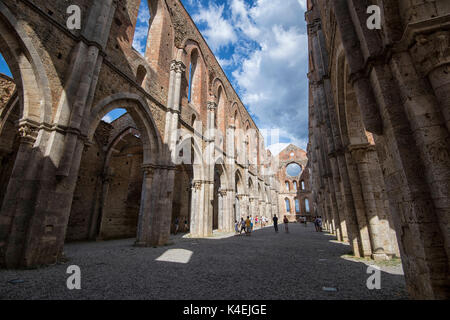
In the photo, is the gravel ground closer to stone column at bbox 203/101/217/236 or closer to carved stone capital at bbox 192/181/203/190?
stone column at bbox 203/101/217/236

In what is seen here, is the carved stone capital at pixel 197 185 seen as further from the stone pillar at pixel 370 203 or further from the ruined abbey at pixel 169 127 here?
the stone pillar at pixel 370 203

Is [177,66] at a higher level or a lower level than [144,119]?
higher

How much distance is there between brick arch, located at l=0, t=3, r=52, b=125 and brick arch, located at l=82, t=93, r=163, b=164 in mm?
1851

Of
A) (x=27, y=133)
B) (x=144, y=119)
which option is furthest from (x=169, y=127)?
(x=27, y=133)

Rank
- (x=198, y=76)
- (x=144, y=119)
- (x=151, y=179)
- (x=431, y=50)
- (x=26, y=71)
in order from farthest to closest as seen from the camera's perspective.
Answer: (x=198, y=76) → (x=151, y=179) → (x=144, y=119) → (x=26, y=71) → (x=431, y=50)

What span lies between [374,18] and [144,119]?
8687mm

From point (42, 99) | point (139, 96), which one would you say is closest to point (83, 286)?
point (42, 99)

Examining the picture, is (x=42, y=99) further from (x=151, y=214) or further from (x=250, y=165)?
(x=250, y=165)

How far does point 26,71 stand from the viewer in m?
5.23

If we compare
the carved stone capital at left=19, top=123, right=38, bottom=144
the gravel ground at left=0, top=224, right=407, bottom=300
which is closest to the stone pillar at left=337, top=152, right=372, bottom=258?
the gravel ground at left=0, top=224, right=407, bottom=300

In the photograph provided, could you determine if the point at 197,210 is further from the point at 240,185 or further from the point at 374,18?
the point at 374,18

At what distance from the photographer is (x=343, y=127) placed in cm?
635

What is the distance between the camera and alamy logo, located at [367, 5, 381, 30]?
298 cm
